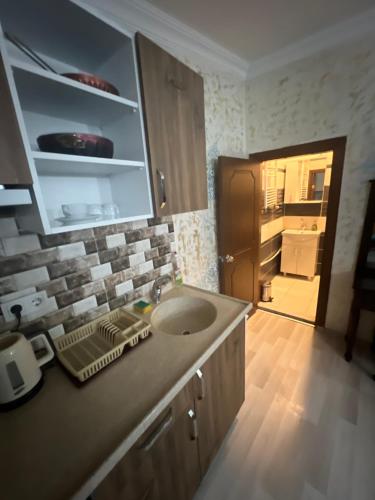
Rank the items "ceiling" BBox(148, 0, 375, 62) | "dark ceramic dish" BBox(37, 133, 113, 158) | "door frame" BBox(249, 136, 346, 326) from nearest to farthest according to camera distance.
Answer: "dark ceramic dish" BBox(37, 133, 113, 158) → "ceiling" BBox(148, 0, 375, 62) → "door frame" BBox(249, 136, 346, 326)

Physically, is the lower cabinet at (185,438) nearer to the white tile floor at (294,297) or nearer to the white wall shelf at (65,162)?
the white wall shelf at (65,162)

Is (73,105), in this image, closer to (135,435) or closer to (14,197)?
(14,197)

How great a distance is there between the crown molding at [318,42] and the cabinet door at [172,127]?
1.19 m

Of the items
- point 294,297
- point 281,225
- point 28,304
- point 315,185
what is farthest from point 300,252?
point 28,304

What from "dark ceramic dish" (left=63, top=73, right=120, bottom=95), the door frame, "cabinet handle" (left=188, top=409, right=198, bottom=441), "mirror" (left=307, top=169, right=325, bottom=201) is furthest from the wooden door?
"mirror" (left=307, top=169, right=325, bottom=201)

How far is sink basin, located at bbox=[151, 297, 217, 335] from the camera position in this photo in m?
1.22

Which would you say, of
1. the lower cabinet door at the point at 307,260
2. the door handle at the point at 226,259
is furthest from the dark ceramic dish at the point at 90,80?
the lower cabinet door at the point at 307,260

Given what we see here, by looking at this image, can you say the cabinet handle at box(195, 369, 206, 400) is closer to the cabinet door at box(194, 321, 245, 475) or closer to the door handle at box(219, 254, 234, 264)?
the cabinet door at box(194, 321, 245, 475)

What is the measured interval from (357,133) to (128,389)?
7.39ft

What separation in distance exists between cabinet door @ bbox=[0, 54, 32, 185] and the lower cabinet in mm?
848

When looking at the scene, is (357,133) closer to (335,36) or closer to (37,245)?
(335,36)

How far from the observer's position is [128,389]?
703 millimetres

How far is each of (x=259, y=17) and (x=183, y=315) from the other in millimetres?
1979

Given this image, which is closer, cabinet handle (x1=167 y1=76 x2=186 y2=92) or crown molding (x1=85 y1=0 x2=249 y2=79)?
cabinet handle (x1=167 y1=76 x2=186 y2=92)
